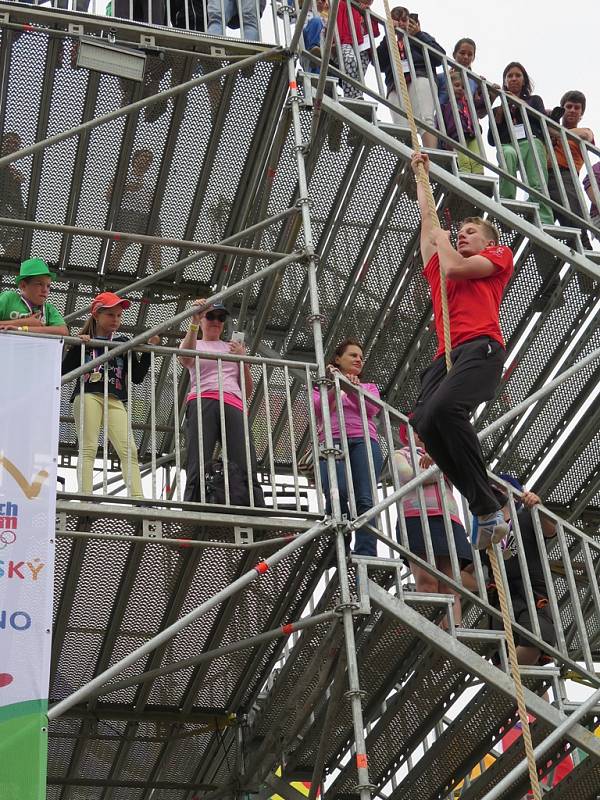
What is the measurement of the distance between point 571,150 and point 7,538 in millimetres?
6495

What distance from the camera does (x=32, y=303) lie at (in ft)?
30.6

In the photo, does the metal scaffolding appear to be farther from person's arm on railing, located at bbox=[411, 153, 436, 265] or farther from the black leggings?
person's arm on railing, located at bbox=[411, 153, 436, 265]

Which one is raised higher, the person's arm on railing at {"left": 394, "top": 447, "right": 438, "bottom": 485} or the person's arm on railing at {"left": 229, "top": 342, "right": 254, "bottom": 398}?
the person's arm on railing at {"left": 229, "top": 342, "right": 254, "bottom": 398}

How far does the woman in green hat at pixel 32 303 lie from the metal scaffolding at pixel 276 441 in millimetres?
529

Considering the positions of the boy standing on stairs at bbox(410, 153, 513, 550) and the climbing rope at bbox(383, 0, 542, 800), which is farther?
the boy standing on stairs at bbox(410, 153, 513, 550)

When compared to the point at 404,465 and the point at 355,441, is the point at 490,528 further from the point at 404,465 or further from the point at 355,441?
the point at 404,465

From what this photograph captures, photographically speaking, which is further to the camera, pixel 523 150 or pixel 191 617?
pixel 523 150

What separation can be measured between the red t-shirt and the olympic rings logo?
2693 mm

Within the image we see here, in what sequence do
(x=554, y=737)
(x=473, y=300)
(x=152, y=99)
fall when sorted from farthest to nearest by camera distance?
(x=152, y=99)
(x=554, y=737)
(x=473, y=300)

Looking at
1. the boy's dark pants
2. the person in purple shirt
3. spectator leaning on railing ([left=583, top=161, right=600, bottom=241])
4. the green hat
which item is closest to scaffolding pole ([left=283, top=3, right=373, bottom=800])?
the person in purple shirt

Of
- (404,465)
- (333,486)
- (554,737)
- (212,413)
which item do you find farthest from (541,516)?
(212,413)

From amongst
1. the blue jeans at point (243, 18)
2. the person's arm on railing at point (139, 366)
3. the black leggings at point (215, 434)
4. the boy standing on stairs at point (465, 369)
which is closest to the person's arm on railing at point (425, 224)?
the boy standing on stairs at point (465, 369)

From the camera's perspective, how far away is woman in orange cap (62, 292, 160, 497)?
350 inches

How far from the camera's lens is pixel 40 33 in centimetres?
1032
